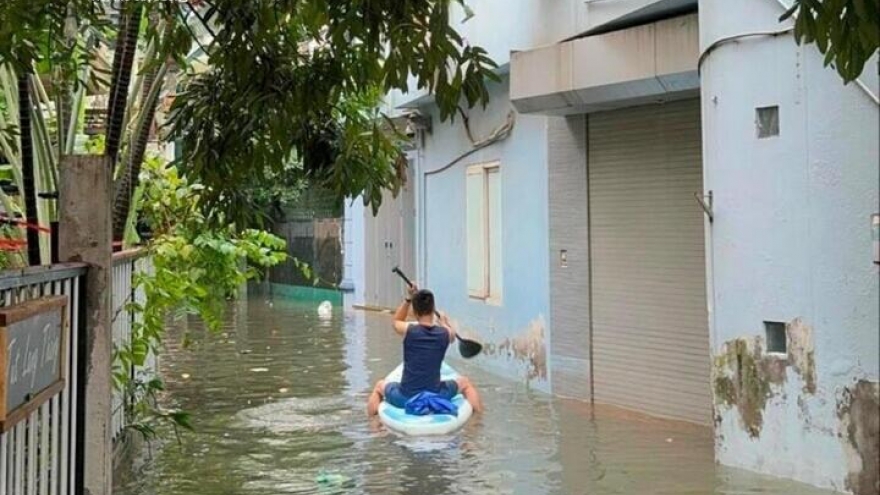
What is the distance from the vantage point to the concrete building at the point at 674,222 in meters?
7.09

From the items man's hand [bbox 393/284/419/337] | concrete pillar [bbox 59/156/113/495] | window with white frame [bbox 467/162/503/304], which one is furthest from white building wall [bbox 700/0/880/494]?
window with white frame [bbox 467/162/503/304]

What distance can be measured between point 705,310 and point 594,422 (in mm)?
1450

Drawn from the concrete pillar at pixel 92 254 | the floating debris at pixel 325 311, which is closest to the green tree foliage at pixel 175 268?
the concrete pillar at pixel 92 254

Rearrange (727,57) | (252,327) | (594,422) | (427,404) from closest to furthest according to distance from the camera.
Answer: (727,57) < (427,404) < (594,422) < (252,327)

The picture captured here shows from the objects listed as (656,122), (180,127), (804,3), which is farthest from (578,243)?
(804,3)

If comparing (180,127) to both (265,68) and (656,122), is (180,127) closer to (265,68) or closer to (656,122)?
(265,68)

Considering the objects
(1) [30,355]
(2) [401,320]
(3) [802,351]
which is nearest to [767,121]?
(3) [802,351]

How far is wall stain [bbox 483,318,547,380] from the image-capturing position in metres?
12.1

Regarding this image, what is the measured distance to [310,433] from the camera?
9906 millimetres

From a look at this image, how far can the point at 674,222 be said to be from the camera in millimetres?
10312

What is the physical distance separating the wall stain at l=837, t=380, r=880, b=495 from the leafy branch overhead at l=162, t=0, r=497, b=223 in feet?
11.5

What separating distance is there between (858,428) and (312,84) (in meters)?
4.28

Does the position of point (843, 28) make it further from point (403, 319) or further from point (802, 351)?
point (403, 319)

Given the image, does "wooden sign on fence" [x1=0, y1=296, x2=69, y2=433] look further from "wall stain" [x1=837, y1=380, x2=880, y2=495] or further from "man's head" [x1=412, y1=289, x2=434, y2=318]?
"man's head" [x1=412, y1=289, x2=434, y2=318]
